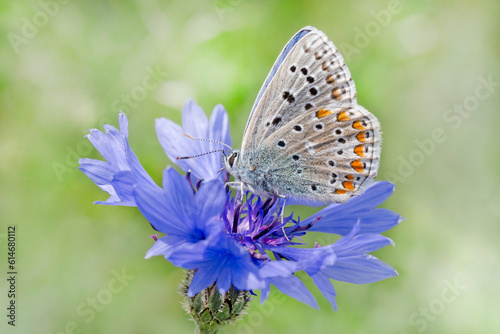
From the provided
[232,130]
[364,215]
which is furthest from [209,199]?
[232,130]

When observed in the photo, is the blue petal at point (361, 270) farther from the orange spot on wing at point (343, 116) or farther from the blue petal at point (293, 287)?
the orange spot on wing at point (343, 116)

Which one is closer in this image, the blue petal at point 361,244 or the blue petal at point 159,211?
the blue petal at point 159,211

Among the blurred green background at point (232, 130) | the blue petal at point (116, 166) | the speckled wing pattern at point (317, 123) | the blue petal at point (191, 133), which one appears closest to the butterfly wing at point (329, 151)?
the speckled wing pattern at point (317, 123)

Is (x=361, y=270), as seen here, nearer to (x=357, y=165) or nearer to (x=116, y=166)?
(x=357, y=165)

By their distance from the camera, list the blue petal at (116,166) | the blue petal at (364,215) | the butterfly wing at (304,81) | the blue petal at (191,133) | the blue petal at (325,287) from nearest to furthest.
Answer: the blue petal at (116,166)
the blue petal at (325,287)
the butterfly wing at (304,81)
the blue petal at (364,215)
the blue petal at (191,133)

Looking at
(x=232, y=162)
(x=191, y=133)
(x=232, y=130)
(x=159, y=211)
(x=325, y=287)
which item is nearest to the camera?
(x=159, y=211)

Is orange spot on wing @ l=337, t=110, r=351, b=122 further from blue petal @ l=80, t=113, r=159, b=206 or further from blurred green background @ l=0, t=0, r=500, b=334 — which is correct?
blurred green background @ l=0, t=0, r=500, b=334

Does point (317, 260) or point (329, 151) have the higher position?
point (329, 151)
